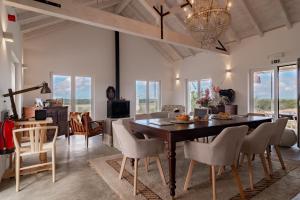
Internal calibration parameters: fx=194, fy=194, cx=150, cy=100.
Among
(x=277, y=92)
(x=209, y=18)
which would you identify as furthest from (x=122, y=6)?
(x=277, y=92)

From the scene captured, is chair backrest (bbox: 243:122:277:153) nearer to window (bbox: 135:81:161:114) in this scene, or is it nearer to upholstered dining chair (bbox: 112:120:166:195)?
upholstered dining chair (bbox: 112:120:166:195)

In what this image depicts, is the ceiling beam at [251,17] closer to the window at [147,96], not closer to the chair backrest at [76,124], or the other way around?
the window at [147,96]

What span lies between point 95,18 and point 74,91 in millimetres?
4035

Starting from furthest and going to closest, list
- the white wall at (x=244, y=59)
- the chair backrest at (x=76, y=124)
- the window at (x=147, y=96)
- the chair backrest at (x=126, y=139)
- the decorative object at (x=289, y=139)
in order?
1. the window at (x=147, y=96)
2. the white wall at (x=244, y=59)
3. the chair backrest at (x=76, y=124)
4. the decorative object at (x=289, y=139)
5. the chair backrest at (x=126, y=139)

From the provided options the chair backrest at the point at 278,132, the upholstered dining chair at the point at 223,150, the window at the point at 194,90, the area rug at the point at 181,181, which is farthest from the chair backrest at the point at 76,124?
the window at the point at 194,90

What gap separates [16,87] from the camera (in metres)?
5.07

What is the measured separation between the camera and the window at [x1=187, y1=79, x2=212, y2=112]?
8250 millimetres

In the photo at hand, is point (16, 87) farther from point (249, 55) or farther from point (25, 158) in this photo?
point (249, 55)

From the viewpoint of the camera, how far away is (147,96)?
9.09m

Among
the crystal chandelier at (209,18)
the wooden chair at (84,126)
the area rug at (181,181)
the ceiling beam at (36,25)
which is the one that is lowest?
the area rug at (181,181)

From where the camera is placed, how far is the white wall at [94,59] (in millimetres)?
6445

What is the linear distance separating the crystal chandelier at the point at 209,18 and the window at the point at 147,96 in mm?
5701

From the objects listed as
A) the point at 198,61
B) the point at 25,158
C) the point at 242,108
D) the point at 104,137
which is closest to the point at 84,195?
the point at 25,158

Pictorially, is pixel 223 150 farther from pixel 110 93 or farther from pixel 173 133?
pixel 110 93
